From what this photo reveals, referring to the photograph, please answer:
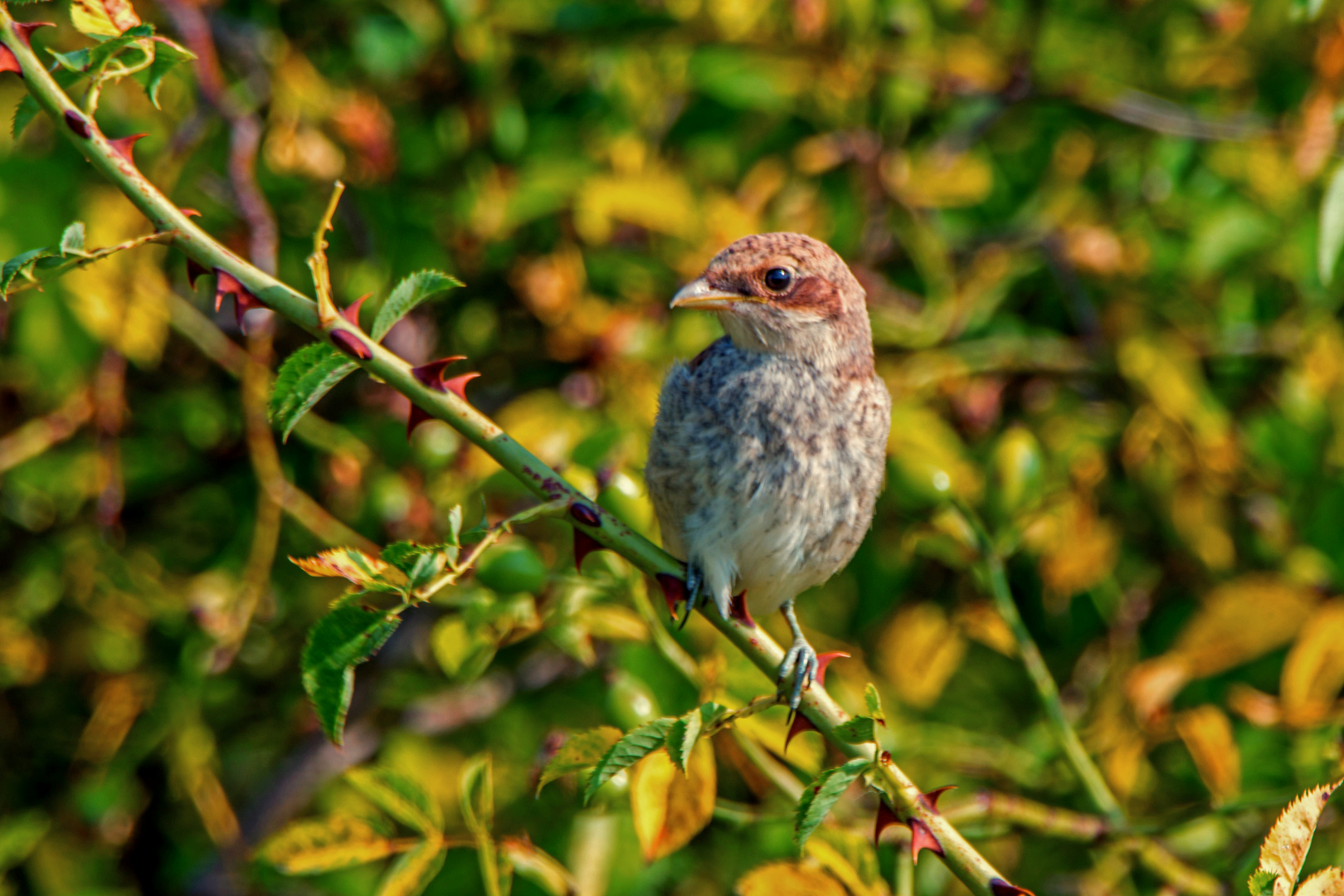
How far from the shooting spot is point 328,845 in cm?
225

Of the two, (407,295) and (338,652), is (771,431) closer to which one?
(407,295)

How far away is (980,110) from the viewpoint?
3.91 m

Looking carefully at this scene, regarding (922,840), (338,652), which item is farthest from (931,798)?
(338,652)

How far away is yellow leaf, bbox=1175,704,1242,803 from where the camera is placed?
267cm

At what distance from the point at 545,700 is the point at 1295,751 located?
200cm

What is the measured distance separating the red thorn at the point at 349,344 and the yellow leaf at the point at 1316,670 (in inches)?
86.9

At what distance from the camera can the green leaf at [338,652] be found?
5.09ft

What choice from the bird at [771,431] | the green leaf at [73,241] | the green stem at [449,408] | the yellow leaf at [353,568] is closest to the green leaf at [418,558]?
the yellow leaf at [353,568]

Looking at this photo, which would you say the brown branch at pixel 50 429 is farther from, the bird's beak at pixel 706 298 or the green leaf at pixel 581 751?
the green leaf at pixel 581 751

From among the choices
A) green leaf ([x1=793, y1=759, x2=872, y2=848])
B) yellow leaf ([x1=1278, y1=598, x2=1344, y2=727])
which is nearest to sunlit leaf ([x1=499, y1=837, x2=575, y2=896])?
green leaf ([x1=793, y1=759, x2=872, y2=848])

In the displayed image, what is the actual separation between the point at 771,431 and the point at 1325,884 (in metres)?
1.32

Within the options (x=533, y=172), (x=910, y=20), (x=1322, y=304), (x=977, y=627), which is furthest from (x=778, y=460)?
(x=1322, y=304)

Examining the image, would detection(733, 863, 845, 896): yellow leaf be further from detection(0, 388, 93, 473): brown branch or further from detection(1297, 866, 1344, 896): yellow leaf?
detection(0, 388, 93, 473): brown branch

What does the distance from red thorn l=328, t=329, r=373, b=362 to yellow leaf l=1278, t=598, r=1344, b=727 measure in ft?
7.24
